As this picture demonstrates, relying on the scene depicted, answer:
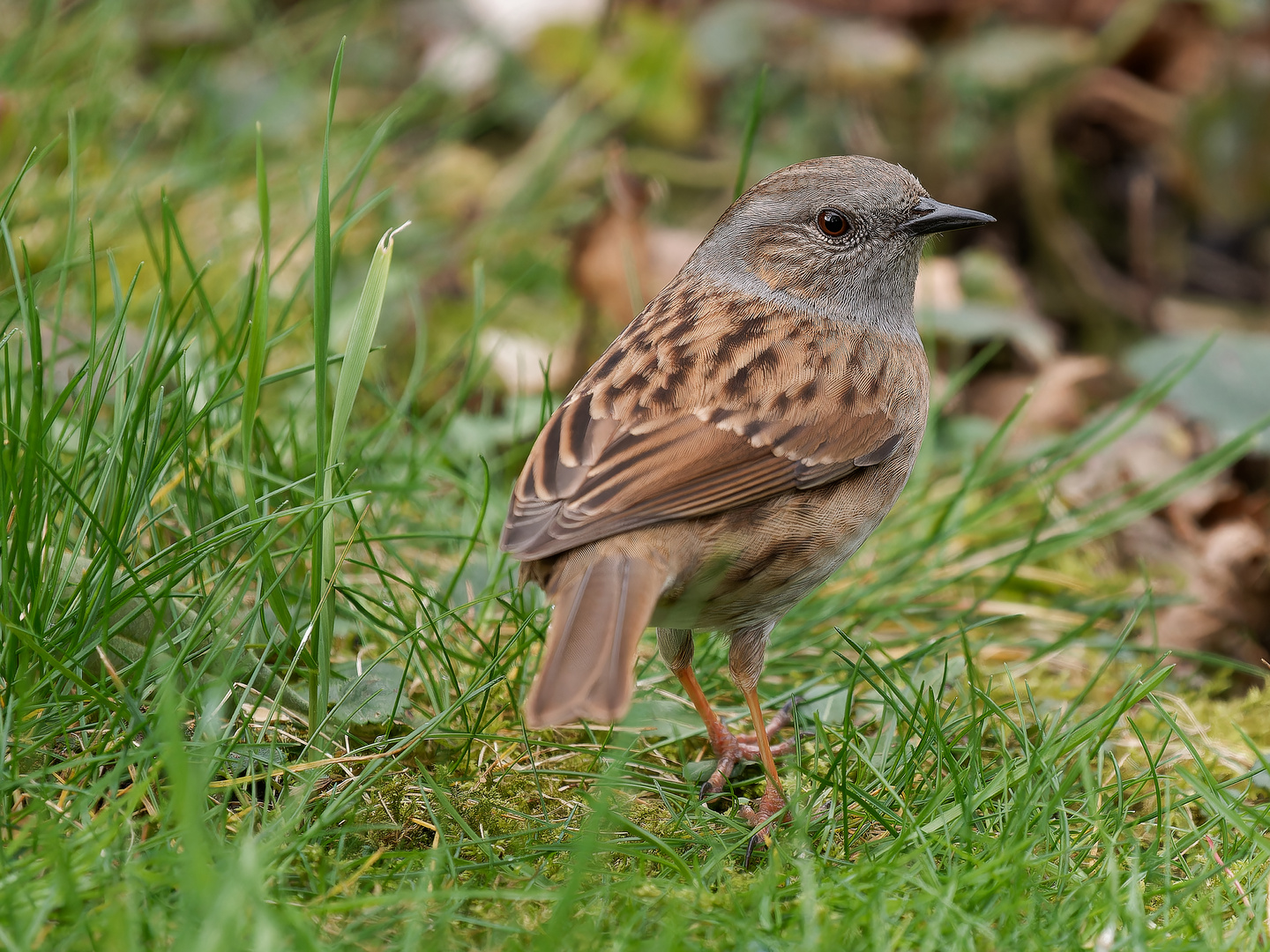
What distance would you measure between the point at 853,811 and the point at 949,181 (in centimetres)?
456

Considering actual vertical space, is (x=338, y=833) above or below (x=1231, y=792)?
above

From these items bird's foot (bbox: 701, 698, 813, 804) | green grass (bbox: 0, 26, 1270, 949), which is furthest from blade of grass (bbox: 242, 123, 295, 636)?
bird's foot (bbox: 701, 698, 813, 804)

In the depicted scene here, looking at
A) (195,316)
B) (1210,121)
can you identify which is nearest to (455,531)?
(195,316)

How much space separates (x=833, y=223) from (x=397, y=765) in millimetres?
1988

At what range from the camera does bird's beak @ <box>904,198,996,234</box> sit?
357 centimetres

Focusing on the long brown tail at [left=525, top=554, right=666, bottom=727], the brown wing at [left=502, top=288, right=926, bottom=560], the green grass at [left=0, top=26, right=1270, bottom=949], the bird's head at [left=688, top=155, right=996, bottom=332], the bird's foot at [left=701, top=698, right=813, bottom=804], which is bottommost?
the bird's foot at [left=701, top=698, right=813, bottom=804]

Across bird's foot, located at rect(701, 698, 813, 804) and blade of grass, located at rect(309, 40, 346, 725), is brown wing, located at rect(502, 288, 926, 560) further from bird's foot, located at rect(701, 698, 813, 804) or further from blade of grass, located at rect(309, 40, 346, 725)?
bird's foot, located at rect(701, 698, 813, 804)

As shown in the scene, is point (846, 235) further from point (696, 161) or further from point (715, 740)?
point (696, 161)

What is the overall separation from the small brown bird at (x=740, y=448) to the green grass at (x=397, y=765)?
0.75 ft

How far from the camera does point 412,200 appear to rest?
247 inches

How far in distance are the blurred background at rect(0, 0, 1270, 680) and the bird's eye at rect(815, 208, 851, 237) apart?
141 centimetres

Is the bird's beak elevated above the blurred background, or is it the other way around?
the bird's beak

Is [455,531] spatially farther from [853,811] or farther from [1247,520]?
[1247,520]

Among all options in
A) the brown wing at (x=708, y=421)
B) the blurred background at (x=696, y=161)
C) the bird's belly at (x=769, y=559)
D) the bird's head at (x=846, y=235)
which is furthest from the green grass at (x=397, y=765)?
the blurred background at (x=696, y=161)
